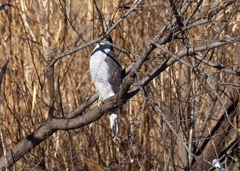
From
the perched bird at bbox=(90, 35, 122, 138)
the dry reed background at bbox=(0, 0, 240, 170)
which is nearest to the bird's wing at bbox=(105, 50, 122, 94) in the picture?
the perched bird at bbox=(90, 35, 122, 138)

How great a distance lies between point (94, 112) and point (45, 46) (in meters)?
1.12

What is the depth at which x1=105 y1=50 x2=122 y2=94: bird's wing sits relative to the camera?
A: 3.03 m

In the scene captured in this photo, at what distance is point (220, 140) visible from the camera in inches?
119

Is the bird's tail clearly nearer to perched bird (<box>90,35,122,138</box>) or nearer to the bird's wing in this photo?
perched bird (<box>90,35,122,138</box>)

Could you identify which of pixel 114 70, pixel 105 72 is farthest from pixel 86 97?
pixel 114 70

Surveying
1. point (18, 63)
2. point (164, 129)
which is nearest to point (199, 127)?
point (164, 129)

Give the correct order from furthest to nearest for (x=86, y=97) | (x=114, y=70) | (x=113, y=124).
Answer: (x=86, y=97) < (x=113, y=124) < (x=114, y=70)

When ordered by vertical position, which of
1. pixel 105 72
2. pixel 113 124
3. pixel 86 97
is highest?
pixel 105 72

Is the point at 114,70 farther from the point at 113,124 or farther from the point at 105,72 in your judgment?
the point at 113,124

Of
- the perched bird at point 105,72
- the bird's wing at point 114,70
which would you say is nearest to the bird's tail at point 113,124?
the perched bird at point 105,72

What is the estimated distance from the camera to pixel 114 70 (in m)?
3.11

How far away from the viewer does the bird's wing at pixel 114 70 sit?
3.03 meters

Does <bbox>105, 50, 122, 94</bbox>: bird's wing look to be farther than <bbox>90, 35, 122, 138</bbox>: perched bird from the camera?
No

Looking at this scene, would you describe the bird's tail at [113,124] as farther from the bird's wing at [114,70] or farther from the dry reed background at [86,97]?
the bird's wing at [114,70]
